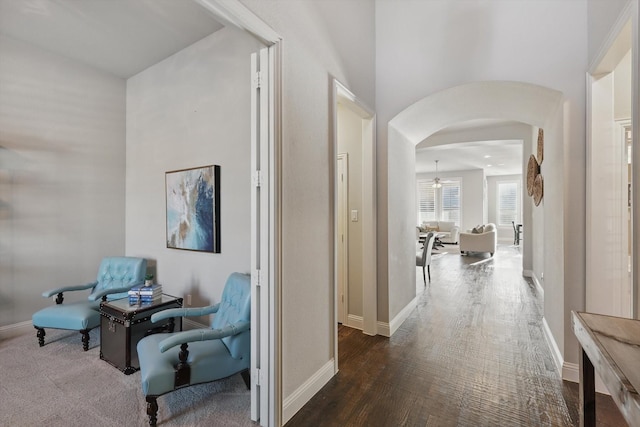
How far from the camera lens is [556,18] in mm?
2320

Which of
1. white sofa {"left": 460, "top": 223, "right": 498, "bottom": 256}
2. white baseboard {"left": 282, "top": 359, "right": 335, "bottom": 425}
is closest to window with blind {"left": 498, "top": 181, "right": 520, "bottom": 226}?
white sofa {"left": 460, "top": 223, "right": 498, "bottom": 256}

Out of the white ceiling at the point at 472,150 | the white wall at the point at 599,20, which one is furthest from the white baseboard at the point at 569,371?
the white ceiling at the point at 472,150

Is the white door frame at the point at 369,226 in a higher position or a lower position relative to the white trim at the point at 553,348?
higher

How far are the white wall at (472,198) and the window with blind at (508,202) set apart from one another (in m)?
1.66

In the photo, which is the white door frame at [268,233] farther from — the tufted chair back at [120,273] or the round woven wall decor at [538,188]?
the round woven wall decor at [538,188]

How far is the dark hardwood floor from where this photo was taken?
1865mm

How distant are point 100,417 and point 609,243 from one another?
12.1 ft

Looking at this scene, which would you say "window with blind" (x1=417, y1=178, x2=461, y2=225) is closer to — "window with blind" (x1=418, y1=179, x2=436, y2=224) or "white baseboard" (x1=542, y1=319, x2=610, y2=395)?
"window with blind" (x1=418, y1=179, x2=436, y2=224)

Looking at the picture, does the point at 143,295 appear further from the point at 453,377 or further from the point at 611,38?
the point at 611,38

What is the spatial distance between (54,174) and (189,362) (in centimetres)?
311

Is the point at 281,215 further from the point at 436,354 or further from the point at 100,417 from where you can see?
the point at 436,354

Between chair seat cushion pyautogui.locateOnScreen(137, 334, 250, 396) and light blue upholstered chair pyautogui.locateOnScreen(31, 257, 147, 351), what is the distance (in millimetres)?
1145

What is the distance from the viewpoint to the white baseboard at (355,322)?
3310 mm

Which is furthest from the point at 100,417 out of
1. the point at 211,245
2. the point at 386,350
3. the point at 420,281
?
the point at 420,281
